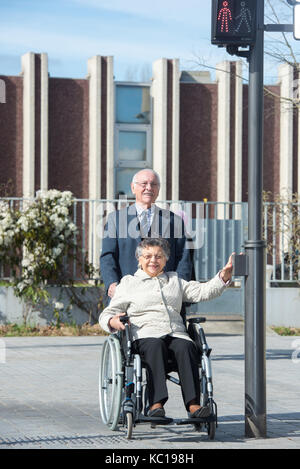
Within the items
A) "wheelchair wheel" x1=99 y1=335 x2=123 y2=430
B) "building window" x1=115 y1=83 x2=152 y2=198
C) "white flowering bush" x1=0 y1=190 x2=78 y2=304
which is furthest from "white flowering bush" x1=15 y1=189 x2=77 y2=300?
"building window" x1=115 y1=83 x2=152 y2=198

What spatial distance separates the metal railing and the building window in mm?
16819

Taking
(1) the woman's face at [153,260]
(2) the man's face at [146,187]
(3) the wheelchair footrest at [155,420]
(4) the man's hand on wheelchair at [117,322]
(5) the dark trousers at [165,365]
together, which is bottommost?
(3) the wheelchair footrest at [155,420]

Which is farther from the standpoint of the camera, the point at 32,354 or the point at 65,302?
the point at 65,302

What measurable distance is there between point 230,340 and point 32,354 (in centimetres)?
351

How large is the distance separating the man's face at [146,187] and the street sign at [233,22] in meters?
1.22

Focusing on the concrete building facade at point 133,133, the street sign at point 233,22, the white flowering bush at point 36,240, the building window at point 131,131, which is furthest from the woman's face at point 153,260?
the building window at point 131,131

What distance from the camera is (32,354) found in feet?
38.4

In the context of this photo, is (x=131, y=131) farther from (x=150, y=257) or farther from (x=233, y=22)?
(x=233, y=22)

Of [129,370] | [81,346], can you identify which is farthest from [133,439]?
[81,346]

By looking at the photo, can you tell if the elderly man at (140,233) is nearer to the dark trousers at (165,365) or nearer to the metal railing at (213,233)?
the dark trousers at (165,365)

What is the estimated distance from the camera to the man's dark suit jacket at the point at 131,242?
7.00 meters

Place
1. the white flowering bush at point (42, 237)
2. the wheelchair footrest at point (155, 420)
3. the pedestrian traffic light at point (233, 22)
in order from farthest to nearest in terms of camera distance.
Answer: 1. the white flowering bush at point (42, 237)
2. the pedestrian traffic light at point (233, 22)
3. the wheelchair footrest at point (155, 420)

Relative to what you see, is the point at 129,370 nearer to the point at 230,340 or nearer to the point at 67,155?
the point at 230,340

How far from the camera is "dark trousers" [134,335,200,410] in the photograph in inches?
242
